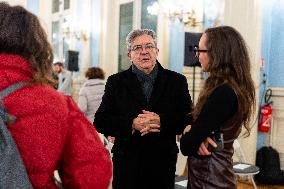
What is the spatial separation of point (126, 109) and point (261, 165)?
3.37 m

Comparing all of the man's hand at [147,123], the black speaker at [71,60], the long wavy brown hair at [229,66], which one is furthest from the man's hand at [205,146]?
the black speaker at [71,60]

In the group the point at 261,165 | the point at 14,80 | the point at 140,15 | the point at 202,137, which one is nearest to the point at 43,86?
the point at 14,80

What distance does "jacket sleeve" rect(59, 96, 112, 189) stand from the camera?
1.23m

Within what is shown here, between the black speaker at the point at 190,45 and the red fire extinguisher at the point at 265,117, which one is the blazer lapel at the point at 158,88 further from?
the red fire extinguisher at the point at 265,117

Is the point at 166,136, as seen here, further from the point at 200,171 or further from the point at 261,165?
the point at 261,165

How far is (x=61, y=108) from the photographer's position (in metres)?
1.20

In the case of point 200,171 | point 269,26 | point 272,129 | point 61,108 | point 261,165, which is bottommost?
point 261,165

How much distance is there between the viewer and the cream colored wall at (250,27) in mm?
4992

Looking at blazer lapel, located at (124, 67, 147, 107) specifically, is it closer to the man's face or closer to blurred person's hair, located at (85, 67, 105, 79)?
the man's face

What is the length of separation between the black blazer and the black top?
1.69 feet

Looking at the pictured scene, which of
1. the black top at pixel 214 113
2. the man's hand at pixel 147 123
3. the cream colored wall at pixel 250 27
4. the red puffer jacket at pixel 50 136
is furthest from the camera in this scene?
the cream colored wall at pixel 250 27

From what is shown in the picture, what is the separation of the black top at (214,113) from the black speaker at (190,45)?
10.9ft

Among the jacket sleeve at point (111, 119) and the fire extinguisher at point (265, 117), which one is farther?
the fire extinguisher at point (265, 117)

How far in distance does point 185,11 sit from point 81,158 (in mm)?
5053
